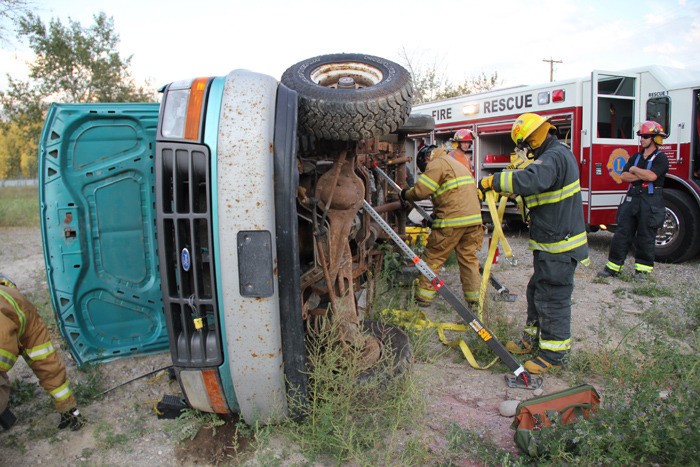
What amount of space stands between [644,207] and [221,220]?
18.6ft

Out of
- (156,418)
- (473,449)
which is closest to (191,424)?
(156,418)

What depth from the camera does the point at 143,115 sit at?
3201 millimetres

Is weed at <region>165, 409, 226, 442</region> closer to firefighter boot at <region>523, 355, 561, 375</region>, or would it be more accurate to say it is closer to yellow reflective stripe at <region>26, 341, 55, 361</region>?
yellow reflective stripe at <region>26, 341, 55, 361</region>

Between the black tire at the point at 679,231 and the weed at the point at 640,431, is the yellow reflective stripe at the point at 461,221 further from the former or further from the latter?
the black tire at the point at 679,231

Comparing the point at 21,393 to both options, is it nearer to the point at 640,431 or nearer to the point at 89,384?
the point at 89,384

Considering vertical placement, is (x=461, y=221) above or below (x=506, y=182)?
below

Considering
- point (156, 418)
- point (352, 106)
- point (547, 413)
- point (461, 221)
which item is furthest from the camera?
point (461, 221)

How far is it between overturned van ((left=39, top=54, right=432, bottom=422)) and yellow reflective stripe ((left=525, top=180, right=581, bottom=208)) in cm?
126

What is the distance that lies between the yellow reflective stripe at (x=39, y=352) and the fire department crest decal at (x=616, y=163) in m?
7.58

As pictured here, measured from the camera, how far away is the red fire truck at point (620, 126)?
22.3ft

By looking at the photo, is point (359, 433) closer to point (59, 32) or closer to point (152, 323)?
point (152, 323)

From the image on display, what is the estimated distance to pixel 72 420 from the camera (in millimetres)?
2768

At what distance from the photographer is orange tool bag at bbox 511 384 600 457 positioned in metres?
2.34

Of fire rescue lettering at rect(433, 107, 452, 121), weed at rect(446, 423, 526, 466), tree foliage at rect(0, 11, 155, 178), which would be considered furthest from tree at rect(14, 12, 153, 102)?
weed at rect(446, 423, 526, 466)
